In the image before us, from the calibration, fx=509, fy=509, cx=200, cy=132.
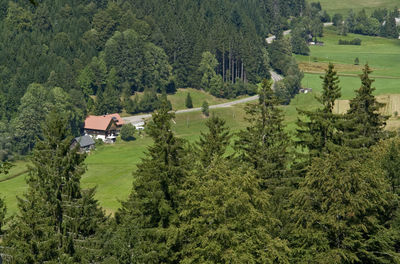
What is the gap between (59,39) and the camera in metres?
175

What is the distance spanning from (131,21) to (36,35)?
116 feet

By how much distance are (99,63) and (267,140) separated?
132 meters

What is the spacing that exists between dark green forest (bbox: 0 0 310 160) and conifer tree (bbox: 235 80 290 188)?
97.9 metres

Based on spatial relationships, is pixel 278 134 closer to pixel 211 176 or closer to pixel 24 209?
pixel 211 176

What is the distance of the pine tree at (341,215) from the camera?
1249 inches

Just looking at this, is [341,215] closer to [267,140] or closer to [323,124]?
[323,124]

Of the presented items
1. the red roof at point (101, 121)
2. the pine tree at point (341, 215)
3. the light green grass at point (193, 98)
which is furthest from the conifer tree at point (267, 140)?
the light green grass at point (193, 98)

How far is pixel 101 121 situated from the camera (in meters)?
143

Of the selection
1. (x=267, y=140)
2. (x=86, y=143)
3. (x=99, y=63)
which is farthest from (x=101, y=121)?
(x=267, y=140)

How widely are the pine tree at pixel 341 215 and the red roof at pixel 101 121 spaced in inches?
4392

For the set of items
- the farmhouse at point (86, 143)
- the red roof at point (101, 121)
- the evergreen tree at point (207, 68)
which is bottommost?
the farmhouse at point (86, 143)

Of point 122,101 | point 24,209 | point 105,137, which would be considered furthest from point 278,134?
point 122,101

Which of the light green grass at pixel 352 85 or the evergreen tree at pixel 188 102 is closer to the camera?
the light green grass at pixel 352 85

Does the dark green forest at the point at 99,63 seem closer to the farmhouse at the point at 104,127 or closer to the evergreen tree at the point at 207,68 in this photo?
the evergreen tree at the point at 207,68
